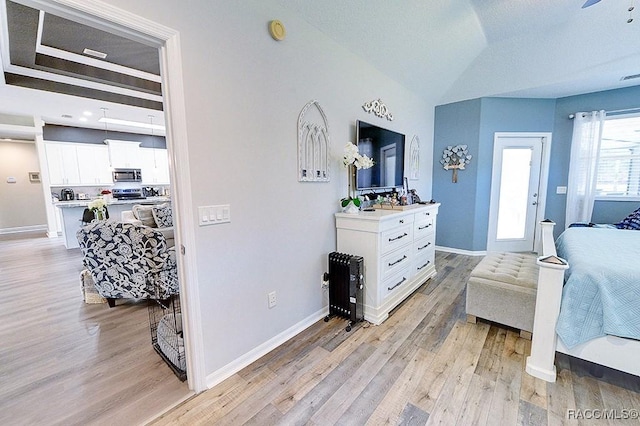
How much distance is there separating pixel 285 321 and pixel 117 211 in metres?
5.88

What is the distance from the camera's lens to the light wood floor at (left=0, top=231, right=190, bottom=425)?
5.19 ft

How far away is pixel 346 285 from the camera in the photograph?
2.44 meters

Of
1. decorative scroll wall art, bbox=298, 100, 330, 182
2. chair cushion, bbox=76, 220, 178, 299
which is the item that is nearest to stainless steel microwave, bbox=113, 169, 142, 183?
chair cushion, bbox=76, 220, 178, 299

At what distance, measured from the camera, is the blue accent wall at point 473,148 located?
4.29 meters

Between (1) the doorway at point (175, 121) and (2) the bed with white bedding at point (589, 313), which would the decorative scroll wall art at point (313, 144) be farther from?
(2) the bed with white bedding at point (589, 313)

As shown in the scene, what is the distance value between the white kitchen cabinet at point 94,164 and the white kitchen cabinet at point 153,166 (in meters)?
0.81

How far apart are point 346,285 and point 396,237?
2.34ft

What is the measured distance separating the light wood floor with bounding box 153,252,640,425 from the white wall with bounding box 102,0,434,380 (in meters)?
0.28

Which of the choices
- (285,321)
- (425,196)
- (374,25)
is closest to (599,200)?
(425,196)

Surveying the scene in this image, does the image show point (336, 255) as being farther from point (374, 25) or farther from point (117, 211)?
point (117, 211)

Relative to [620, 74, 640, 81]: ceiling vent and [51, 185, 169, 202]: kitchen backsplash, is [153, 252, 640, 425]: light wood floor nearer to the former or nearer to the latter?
[620, 74, 640, 81]: ceiling vent

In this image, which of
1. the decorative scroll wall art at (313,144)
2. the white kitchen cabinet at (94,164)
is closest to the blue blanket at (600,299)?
the decorative scroll wall art at (313,144)

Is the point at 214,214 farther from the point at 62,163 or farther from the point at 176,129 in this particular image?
the point at 62,163

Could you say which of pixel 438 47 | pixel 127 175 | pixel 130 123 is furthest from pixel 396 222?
pixel 127 175
